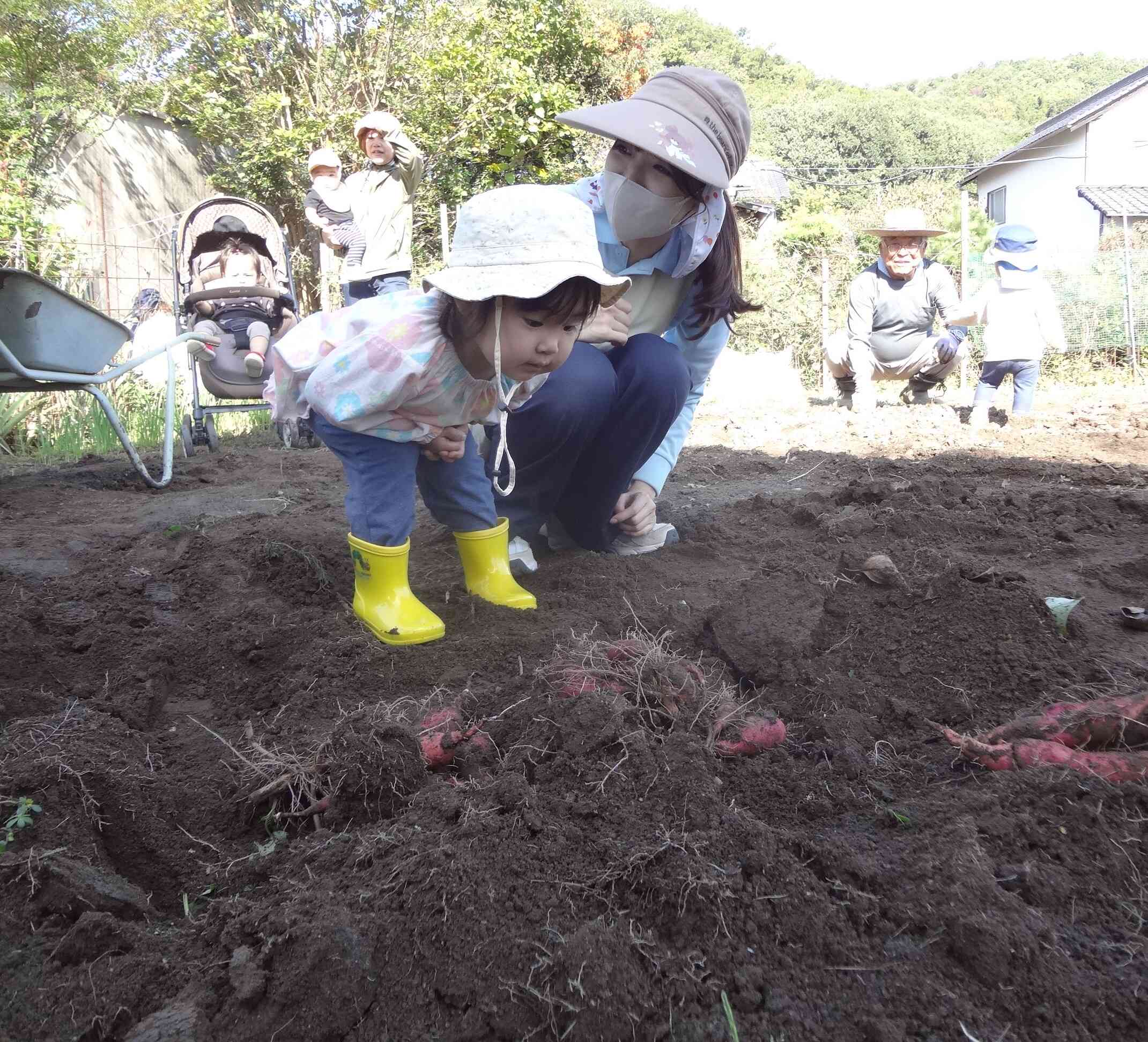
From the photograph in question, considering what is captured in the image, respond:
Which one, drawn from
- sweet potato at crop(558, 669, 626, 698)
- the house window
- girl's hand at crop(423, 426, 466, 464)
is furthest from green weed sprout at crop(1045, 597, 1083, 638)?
the house window

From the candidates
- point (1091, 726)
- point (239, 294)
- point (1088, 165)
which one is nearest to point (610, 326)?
point (1091, 726)

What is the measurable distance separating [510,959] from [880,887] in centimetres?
46

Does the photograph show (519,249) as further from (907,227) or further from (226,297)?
(907,227)

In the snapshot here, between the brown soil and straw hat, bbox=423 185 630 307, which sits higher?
straw hat, bbox=423 185 630 307

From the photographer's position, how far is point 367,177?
6.64 metres

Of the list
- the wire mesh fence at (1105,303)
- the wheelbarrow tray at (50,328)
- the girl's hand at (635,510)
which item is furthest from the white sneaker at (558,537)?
the wire mesh fence at (1105,303)

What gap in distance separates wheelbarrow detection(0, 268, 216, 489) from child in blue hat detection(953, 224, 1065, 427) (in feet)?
18.3

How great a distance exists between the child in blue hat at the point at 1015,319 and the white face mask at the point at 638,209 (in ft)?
15.9

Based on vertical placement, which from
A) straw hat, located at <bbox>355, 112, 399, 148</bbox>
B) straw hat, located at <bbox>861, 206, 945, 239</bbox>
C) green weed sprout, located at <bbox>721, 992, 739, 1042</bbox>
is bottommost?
green weed sprout, located at <bbox>721, 992, 739, 1042</bbox>

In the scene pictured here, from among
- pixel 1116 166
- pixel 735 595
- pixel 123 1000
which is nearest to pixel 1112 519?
pixel 735 595

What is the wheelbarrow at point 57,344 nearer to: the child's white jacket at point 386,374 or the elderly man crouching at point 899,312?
the child's white jacket at point 386,374

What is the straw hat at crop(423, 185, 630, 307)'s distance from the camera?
5.66ft

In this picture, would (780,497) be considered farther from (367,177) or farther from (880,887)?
(367,177)

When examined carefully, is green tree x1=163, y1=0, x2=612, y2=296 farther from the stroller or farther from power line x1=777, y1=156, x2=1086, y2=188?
power line x1=777, y1=156, x2=1086, y2=188
